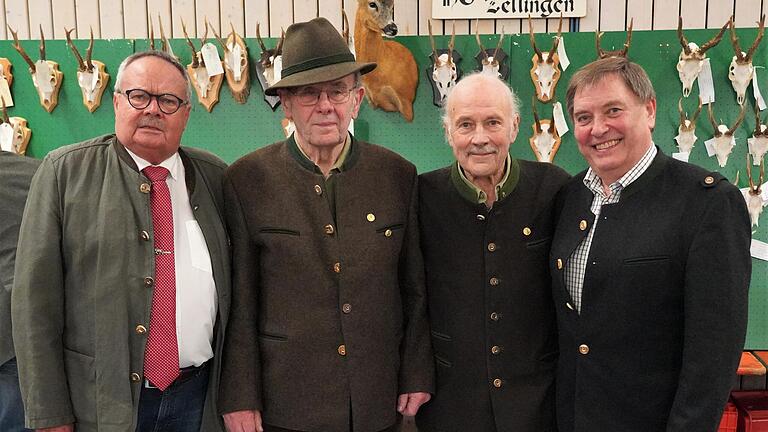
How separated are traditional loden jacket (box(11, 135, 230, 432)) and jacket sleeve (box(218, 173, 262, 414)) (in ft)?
0.87

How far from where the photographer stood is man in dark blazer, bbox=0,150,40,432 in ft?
7.23

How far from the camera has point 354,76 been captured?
6.51 feet

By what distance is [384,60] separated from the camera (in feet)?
11.3

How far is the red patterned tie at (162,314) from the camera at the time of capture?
1811 mm

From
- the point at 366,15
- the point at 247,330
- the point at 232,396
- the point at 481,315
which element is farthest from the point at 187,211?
the point at 366,15

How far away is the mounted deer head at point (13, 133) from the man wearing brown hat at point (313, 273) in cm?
235

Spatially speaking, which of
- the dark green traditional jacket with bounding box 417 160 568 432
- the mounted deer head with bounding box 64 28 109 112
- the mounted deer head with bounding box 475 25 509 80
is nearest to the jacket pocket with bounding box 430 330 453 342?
the dark green traditional jacket with bounding box 417 160 568 432

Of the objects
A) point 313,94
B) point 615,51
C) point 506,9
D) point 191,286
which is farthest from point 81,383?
point 615,51

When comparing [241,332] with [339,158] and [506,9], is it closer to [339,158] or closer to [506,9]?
[339,158]

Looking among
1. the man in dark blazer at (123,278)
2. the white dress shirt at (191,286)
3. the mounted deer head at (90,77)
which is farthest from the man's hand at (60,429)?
the mounted deer head at (90,77)

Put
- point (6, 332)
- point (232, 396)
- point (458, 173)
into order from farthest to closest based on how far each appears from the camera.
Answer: point (6, 332), point (458, 173), point (232, 396)

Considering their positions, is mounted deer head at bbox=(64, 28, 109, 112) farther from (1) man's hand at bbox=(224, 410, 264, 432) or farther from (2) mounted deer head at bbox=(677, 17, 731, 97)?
(2) mounted deer head at bbox=(677, 17, 731, 97)

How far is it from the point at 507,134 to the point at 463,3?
1864 millimetres

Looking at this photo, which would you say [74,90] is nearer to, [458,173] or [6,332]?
[6,332]
